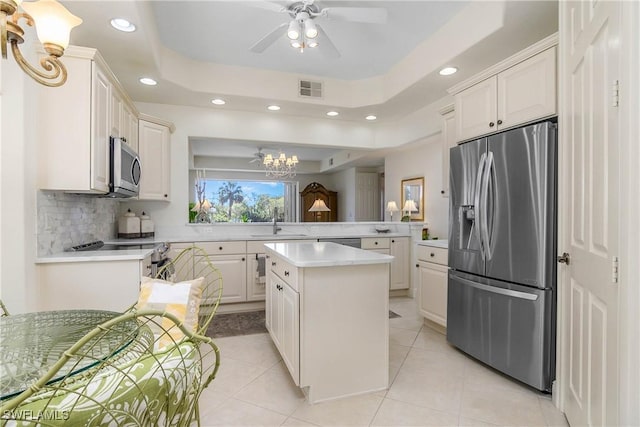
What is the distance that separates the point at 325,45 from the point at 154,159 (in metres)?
2.38

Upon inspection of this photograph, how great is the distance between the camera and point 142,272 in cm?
235

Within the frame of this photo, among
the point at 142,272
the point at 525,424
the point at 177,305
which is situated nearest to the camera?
the point at 177,305

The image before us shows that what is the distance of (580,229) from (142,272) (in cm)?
270

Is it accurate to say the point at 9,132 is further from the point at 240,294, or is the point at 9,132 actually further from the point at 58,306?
the point at 240,294

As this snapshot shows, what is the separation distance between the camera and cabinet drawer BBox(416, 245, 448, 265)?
9.97ft

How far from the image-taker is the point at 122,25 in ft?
7.87

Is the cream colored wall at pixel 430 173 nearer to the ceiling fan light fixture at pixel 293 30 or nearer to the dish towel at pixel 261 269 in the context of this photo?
the dish towel at pixel 261 269

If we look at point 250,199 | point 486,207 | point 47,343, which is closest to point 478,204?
point 486,207

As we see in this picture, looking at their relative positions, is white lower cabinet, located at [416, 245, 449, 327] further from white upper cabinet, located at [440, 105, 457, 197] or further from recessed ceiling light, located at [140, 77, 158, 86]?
recessed ceiling light, located at [140, 77, 158, 86]

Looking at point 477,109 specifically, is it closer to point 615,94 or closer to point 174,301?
point 615,94

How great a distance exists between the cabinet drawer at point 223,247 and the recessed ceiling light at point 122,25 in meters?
2.13

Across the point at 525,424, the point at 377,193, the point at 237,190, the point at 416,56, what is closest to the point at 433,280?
the point at 525,424

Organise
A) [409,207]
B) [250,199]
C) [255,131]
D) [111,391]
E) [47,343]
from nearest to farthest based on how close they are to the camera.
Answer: [111,391] < [47,343] < [255,131] < [409,207] < [250,199]

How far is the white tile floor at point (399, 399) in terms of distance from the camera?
183 cm
